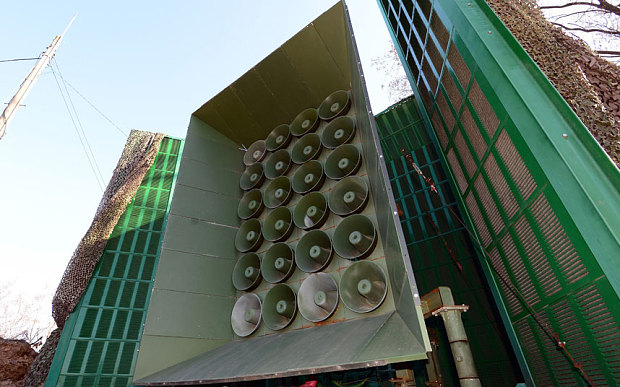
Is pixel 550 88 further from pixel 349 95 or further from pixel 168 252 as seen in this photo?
pixel 168 252

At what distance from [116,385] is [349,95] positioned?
30.3ft

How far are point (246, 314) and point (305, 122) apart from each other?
510cm

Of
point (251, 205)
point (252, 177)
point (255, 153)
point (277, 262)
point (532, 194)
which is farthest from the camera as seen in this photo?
point (255, 153)

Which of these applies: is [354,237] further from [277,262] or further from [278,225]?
[278,225]

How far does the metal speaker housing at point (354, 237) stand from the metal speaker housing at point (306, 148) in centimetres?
223

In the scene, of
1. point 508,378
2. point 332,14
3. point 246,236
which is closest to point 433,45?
point 332,14

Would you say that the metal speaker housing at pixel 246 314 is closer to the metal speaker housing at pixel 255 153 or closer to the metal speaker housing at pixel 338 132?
the metal speaker housing at pixel 255 153

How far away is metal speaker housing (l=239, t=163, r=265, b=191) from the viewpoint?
8625mm

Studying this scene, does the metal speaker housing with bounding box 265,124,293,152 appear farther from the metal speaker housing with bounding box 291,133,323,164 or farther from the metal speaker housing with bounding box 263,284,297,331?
the metal speaker housing with bounding box 263,284,297,331

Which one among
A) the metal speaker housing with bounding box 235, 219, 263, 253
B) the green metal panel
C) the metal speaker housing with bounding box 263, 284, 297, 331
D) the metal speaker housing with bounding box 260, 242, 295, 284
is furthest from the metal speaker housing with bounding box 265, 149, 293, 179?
the green metal panel

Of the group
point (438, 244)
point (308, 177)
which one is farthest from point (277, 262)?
point (438, 244)

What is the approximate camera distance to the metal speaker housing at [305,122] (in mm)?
8234

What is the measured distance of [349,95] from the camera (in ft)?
26.0

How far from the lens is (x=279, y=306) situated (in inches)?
250
